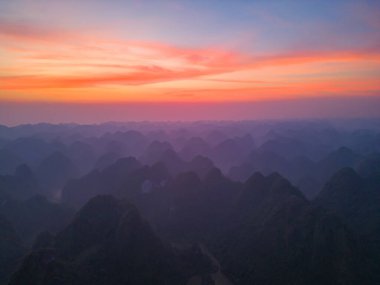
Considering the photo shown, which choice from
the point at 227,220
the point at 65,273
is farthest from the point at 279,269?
the point at 65,273

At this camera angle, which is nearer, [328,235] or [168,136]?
[328,235]

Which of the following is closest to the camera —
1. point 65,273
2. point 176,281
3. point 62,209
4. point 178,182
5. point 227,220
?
point 65,273

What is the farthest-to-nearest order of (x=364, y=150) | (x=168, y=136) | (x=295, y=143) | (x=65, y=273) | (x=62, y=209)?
(x=168, y=136)
(x=295, y=143)
(x=364, y=150)
(x=62, y=209)
(x=65, y=273)

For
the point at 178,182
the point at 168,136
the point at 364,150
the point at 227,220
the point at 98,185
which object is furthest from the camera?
the point at 168,136

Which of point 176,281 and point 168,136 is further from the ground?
point 168,136

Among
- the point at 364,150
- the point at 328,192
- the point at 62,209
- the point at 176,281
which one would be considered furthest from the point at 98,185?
the point at 364,150

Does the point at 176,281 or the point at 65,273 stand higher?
the point at 65,273

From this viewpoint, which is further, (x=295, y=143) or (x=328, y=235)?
(x=295, y=143)

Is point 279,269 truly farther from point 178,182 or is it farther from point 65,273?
point 178,182

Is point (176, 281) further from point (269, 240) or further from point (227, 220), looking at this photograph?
point (227, 220)
